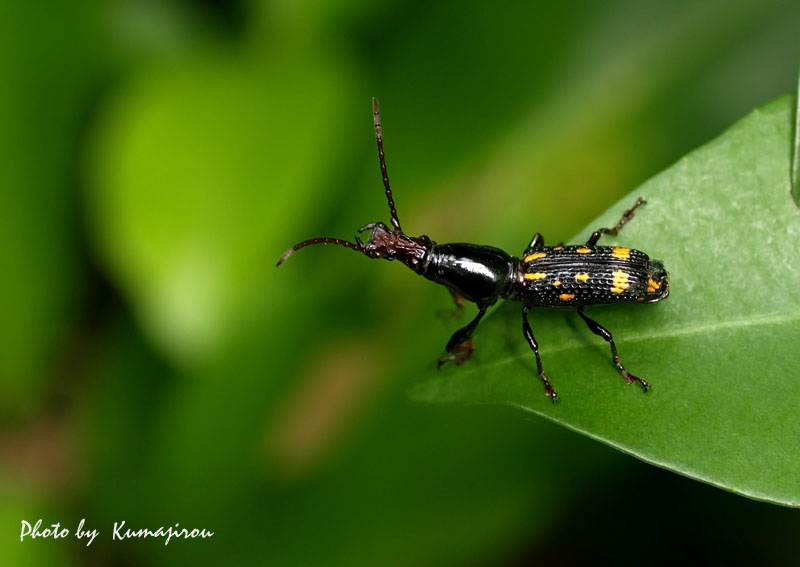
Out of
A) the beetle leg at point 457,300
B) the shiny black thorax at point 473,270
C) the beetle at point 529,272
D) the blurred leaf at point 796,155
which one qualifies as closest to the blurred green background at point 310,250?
the beetle leg at point 457,300

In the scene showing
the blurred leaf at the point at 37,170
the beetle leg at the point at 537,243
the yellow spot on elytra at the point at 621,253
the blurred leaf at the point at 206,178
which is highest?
the blurred leaf at the point at 37,170

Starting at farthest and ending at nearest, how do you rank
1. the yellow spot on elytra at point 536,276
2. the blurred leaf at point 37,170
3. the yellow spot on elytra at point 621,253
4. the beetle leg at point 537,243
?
the blurred leaf at point 37,170, the beetle leg at point 537,243, the yellow spot on elytra at point 536,276, the yellow spot on elytra at point 621,253

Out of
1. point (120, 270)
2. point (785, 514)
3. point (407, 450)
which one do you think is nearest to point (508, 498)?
point (407, 450)

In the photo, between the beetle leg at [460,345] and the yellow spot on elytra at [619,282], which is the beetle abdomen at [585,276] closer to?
the yellow spot on elytra at [619,282]

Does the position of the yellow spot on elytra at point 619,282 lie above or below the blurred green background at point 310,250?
below

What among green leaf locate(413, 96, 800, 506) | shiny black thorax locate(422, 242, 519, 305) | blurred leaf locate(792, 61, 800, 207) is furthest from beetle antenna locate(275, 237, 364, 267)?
blurred leaf locate(792, 61, 800, 207)

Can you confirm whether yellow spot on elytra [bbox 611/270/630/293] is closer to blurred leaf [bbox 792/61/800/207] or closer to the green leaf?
the green leaf

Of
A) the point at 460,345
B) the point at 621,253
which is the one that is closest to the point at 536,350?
the point at 460,345

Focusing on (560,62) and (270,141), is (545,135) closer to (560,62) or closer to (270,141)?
(560,62)

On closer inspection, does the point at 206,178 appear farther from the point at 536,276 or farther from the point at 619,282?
the point at 619,282
